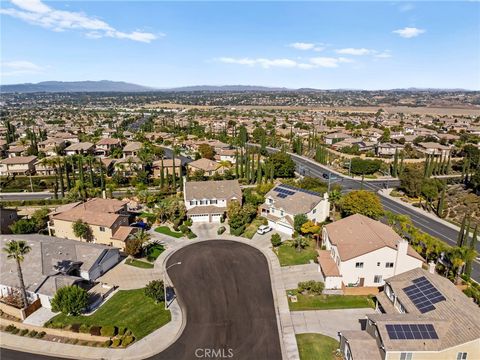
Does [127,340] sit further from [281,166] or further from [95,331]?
[281,166]

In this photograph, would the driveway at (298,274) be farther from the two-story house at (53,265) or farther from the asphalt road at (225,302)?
the two-story house at (53,265)

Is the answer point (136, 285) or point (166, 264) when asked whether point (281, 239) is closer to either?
point (166, 264)

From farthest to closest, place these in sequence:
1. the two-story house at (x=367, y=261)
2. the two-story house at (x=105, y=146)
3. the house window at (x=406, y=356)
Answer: the two-story house at (x=105, y=146)
the two-story house at (x=367, y=261)
the house window at (x=406, y=356)

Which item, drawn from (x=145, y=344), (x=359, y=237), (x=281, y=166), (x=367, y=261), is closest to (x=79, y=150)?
(x=281, y=166)

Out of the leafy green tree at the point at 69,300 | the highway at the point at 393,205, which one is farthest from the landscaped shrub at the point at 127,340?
the highway at the point at 393,205

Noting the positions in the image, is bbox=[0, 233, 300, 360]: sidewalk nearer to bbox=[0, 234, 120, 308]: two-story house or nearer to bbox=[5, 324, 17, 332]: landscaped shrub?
bbox=[5, 324, 17, 332]: landscaped shrub
